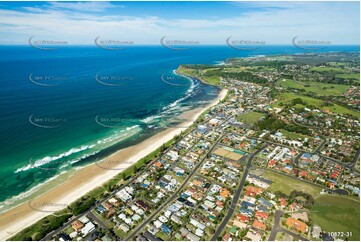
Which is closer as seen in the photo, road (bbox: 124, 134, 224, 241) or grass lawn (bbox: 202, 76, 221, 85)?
road (bbox: 124, 134, 224, 241)

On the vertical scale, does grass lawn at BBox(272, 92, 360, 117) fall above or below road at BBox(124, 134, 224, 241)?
above

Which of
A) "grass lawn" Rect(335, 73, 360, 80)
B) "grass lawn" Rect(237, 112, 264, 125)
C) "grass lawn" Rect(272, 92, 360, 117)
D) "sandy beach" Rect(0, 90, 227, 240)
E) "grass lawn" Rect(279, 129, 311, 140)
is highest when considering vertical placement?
"grass lawn" Rect(335, 73, 360, 80)

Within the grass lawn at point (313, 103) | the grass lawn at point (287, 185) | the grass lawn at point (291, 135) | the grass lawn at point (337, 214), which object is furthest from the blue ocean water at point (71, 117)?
the grass lawn at point (337, 214)

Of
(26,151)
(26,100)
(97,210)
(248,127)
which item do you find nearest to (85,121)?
(26,151)

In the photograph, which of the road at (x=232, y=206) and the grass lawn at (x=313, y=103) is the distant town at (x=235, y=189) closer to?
the road at (x=232, y=206)

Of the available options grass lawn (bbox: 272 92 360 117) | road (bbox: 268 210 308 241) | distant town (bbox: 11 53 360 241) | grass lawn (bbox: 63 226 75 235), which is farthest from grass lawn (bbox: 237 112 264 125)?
grass lawn (bbox: 63 226 75 235)

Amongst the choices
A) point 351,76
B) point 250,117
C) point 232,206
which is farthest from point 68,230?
point 351,76

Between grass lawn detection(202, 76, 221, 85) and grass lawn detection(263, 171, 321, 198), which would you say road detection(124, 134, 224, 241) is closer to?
grass lawn detection(263, 171, 321, 198)

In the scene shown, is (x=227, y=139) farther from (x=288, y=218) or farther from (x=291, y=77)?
(x=291, y=77)
